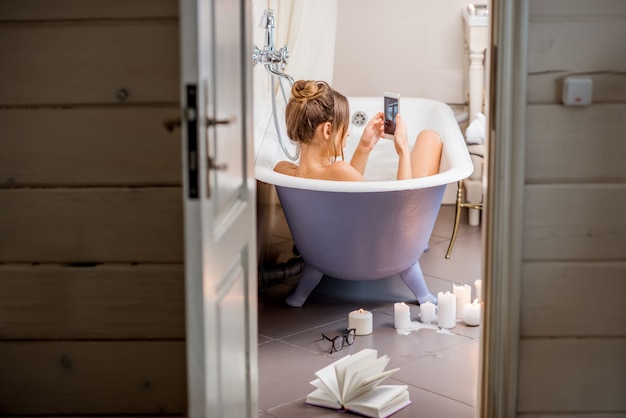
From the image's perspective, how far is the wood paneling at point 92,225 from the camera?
243 centimetres

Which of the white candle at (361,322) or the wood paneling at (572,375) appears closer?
the wood paneling at (572,375)

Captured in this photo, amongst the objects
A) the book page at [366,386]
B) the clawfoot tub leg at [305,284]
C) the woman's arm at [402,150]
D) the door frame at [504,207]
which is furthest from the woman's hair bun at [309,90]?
the door frame at [504,207]

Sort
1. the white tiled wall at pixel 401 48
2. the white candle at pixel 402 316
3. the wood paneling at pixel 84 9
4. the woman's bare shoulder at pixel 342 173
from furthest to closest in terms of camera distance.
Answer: the white tiled wall at pixel 401 48, the woman's bare shoulder at pixel 342 173, the white candle at pixel 402 316, the wood paneling at pixel 84 9

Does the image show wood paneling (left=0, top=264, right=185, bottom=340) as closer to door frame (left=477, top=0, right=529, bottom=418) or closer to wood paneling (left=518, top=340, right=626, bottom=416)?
door frame (left=477, top=0, right=529, bottom=418)

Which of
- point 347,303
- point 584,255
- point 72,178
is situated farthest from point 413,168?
point 72,178

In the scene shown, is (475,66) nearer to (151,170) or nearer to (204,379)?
(151,170)

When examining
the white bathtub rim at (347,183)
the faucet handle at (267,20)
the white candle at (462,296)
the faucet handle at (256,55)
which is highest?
the faucet handle at (267,20)

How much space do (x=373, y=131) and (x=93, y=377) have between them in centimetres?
216

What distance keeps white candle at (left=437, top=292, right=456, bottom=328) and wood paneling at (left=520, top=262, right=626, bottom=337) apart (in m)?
1.35

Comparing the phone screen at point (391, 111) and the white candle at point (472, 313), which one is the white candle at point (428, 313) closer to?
the white candle at point (472, 313)

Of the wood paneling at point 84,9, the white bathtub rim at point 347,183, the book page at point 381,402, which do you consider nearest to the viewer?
the wood paneling at point 84,9

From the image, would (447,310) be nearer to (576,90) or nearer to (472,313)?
(472,313)

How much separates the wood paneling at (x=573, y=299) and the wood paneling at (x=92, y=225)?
2.95ft

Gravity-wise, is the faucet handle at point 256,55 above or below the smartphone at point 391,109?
above
